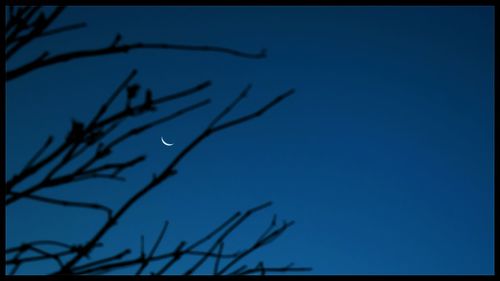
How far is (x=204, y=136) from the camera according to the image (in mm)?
1470

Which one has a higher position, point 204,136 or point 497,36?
point 497,36

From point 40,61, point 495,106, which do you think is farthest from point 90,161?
point 495,106

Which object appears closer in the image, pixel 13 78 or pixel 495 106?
pixel 13 78

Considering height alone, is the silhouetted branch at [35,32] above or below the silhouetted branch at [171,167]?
above

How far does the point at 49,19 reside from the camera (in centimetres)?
160

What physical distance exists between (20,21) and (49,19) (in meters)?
0.13

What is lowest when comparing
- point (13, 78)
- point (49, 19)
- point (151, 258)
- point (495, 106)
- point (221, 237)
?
point (151, 258)

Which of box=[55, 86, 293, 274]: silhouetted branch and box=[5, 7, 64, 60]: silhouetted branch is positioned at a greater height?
box=[5, 7, 64, 60]: silhouetted branch

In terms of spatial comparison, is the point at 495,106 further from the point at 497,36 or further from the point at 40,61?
the point at 40,61

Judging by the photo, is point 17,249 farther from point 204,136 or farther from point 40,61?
point 204,136

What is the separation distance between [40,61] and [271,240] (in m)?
1.13
